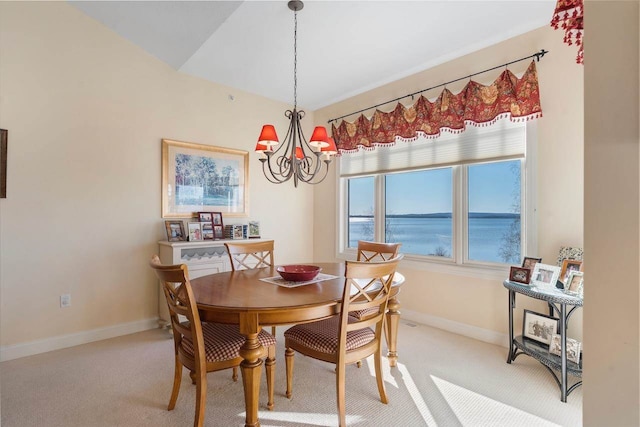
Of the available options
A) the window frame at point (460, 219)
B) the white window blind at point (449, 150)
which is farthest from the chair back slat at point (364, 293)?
the white window blind at point (449, 150)

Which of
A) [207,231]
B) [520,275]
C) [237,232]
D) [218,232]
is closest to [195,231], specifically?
[207,231]

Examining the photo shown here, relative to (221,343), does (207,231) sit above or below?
above

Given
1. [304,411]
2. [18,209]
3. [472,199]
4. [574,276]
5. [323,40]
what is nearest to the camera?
[304,411]

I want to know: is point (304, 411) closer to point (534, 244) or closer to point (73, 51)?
Result: point (534, 244)

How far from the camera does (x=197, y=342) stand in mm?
1573

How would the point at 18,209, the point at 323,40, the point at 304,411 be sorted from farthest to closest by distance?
1. the point at 323,40
2. the point at 18,209
3. the point at 304,411

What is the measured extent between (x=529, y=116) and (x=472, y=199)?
89 centimetres

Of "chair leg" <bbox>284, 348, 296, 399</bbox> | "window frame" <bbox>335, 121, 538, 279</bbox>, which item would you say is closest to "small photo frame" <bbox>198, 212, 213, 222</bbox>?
"window frame" <bbox>335, 121, 538, 279</bbox>

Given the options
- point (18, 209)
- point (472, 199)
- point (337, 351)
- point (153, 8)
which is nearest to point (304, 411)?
point (337, 351)

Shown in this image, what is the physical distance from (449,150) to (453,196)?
1.59ft

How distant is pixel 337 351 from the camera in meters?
1.74

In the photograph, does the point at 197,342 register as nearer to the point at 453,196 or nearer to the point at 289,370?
the point at 289,370

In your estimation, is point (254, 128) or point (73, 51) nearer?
point (73, 51)

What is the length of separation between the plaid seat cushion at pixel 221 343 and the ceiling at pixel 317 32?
247 cm
